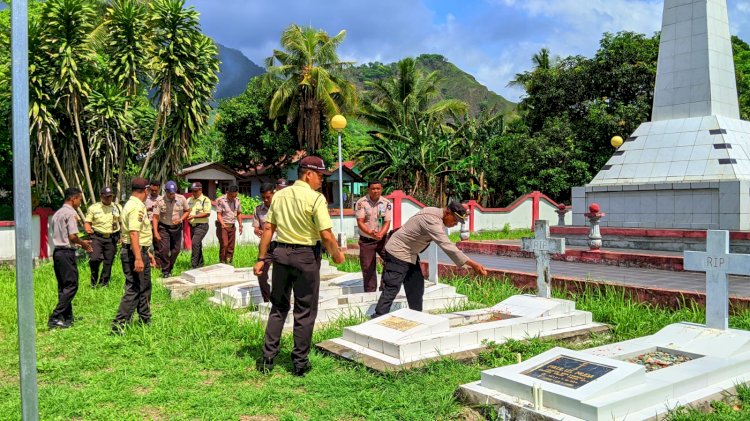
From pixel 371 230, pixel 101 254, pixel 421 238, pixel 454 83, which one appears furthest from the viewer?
pixel 454 83

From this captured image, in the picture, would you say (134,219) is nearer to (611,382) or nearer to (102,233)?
(102,233)

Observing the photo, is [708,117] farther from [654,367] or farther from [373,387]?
[373,387]

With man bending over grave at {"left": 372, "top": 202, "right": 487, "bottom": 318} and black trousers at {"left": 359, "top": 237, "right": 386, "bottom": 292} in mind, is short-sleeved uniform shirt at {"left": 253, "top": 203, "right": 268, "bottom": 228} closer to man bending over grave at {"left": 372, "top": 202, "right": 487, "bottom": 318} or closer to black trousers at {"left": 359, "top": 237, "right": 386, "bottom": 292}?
black trousers at {"left": 359, "top": 237, "right": 386, "bottom": 292}

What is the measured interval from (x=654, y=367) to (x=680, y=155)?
31.4 feet

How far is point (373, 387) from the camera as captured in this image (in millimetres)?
4117

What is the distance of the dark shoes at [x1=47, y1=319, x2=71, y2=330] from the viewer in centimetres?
612

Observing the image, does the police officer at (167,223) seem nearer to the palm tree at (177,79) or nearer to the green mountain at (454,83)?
the palm tree at (177,79)

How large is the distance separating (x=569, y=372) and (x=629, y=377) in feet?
Result: 1.15

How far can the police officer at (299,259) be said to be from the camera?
4.43 metres

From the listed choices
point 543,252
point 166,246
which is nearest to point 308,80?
point 166,246

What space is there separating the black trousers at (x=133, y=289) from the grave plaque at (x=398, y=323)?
258 centimetres

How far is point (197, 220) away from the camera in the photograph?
10141mm

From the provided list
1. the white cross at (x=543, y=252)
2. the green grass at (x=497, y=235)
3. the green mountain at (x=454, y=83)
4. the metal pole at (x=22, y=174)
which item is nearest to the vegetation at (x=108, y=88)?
the green grass at (x=497, y=235)

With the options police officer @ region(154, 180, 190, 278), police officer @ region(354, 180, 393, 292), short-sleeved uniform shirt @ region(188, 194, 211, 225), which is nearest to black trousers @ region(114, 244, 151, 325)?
police officer @ region(354, 180, 393, 292)
